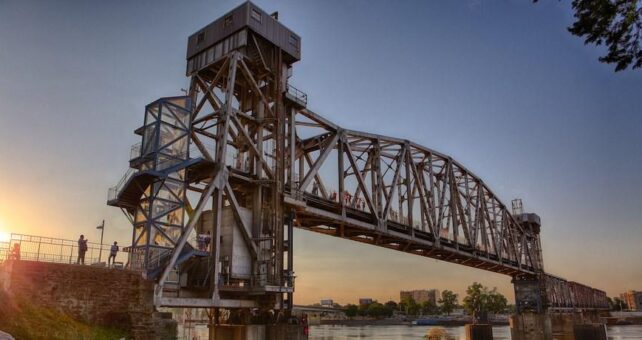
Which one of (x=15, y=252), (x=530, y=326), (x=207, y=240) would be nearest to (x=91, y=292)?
(x=15, y=252)

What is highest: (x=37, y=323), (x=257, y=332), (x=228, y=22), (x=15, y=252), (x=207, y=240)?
(x=228, y=22)

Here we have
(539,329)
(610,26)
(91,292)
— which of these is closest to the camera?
(610,26)

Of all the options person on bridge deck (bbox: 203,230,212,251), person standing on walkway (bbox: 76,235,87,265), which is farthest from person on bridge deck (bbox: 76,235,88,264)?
person on bridge deck (bbox: 203,230,212,251)

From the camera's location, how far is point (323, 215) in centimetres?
4478

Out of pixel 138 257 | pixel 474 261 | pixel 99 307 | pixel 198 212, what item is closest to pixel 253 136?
pixel 198 212

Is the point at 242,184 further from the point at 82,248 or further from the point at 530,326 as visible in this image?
the point at 530,326

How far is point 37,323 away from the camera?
20766 millimetres

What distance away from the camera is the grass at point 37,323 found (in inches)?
797

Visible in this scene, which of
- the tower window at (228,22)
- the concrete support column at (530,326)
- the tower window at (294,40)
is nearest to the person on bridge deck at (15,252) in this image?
the tower window at (228,22)

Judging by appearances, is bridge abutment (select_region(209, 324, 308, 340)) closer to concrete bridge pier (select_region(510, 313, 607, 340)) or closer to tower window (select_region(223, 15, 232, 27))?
tower window (select_region(223, 15, 232, 27))

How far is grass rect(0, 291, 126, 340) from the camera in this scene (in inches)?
797

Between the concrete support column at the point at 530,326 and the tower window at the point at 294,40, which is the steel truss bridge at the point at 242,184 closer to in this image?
the tower window at the point at 294,40

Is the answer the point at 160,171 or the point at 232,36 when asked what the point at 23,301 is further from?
the point at 232,36

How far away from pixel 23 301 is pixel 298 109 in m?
27.6
